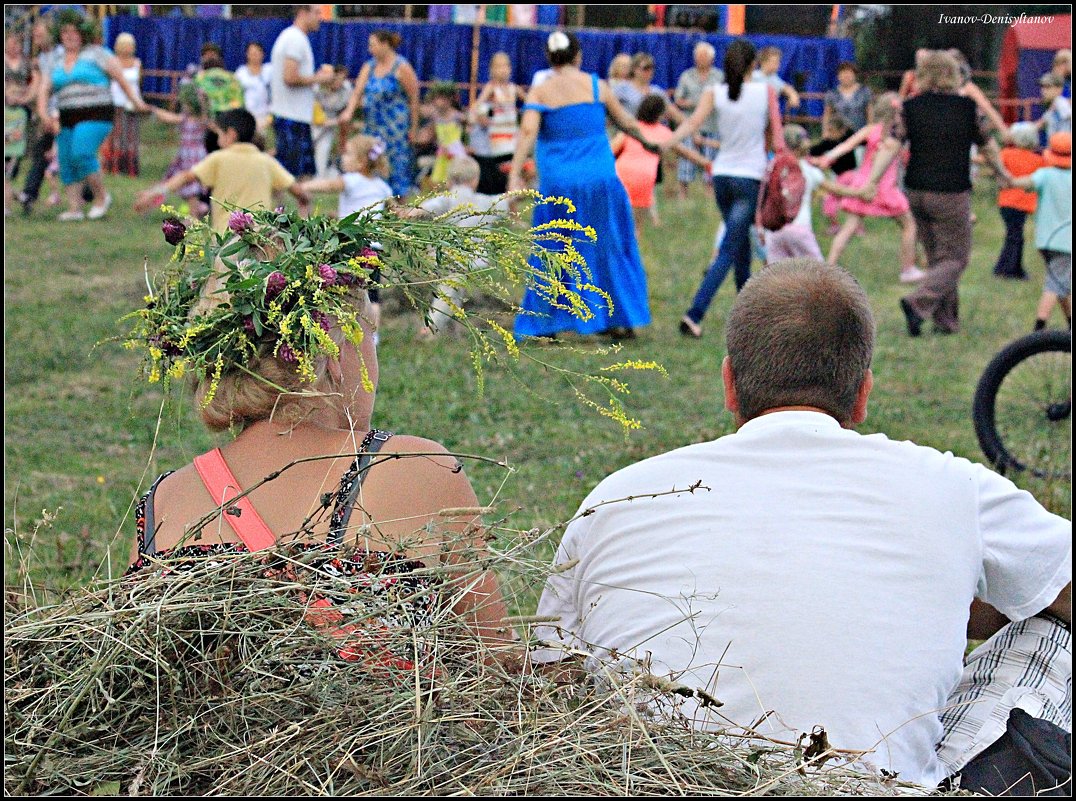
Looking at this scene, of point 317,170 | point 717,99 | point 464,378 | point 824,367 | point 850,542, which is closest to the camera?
point 850,542

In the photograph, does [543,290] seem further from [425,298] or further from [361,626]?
[361,626]

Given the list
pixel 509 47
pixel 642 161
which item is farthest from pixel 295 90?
pixel 509 47

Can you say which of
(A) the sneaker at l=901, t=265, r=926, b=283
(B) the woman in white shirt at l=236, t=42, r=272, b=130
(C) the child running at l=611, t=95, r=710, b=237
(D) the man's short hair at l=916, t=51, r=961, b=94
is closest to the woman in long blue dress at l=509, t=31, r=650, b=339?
(C) the child running at l=611, t=95, r=710, b=237

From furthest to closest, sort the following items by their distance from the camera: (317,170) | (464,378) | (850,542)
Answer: (317,170), (464,378), (850,542)

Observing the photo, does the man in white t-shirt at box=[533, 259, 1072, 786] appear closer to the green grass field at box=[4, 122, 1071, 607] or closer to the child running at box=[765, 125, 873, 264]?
the green grass field at box=[4, 122, 1071, 607]

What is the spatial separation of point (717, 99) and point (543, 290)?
7.27 metres

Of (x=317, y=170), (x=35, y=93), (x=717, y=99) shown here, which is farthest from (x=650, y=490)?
(x=35, y=93)

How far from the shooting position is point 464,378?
7379 mm

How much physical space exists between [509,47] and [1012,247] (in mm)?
10576

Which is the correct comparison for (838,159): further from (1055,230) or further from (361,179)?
(361,179)

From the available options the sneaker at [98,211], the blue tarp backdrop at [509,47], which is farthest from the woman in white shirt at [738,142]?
the blue tarp backdrop at [509,47]

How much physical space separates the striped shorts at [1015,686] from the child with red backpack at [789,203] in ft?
20.4

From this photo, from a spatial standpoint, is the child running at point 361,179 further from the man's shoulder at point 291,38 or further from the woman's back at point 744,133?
the man's shoulder at point 291,38

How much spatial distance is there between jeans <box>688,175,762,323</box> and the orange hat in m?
2.17
